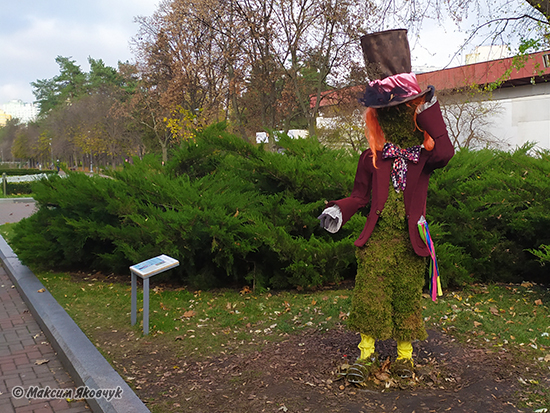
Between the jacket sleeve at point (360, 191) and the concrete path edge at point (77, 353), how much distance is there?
1894 millimetres

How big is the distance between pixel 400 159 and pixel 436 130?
30 centimetres

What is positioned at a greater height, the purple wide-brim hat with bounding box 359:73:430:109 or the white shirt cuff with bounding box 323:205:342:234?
the purple wide-brim hat with bounding box 359:73:430:109

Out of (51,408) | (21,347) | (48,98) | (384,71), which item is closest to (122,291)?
(21,347)

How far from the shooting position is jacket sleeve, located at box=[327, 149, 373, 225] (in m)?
3.44

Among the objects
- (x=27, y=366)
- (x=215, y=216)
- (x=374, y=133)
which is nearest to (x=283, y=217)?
(x=215, y=216)

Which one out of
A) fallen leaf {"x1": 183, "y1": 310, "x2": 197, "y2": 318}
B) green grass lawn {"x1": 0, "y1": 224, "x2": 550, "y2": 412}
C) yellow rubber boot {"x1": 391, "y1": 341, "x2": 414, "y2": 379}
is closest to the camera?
yellow rubber boot {"x1": 391, "y1": 341, "x2": 414, "y2": 379}

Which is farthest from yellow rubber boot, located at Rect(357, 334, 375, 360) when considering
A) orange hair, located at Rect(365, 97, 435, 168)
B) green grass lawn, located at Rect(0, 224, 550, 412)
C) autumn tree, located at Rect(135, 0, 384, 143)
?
autumn tree, located at Rect(135, 0, 384, 143)

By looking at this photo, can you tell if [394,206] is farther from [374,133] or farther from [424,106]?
[424,106]

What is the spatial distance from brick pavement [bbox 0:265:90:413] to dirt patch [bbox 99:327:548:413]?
46cm

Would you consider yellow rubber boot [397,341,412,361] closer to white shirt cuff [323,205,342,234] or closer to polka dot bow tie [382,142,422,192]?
white shirt cuff [323,205,342,234]

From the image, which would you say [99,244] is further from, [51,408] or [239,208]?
[51,408]

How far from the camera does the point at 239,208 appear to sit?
5664 mm

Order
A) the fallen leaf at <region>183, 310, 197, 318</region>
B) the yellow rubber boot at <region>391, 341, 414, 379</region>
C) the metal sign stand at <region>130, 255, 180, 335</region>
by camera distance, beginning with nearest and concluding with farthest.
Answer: the yellow rubber boot at <region>391, 341, 414, 379</region> → the metal sign stand at <region>130, 255, 180, 335</region> → the fallen leaf at <region>183, 310, 197, 318</region>

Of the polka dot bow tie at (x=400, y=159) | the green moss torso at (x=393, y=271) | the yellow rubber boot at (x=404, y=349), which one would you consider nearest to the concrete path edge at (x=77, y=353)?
the green moss torso at (x=393, y=271)
